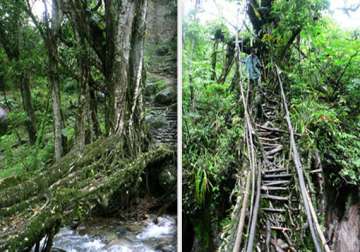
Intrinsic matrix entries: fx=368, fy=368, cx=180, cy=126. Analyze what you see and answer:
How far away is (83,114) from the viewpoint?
5.99ft

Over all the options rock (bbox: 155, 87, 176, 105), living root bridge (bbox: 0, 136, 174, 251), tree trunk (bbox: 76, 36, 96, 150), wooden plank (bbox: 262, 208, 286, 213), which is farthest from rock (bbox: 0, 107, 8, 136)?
wooden plank (bbox: 262, 208, 286, 213)

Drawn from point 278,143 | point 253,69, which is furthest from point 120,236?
point 253,69

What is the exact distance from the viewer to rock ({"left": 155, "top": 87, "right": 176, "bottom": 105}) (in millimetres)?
2041

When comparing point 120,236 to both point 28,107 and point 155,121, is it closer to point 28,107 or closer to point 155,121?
point 155,121

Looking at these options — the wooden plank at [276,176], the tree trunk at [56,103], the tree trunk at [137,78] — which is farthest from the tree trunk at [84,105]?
the wooden plank at [276,176]

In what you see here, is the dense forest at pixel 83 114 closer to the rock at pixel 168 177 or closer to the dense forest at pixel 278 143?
the rock at pixel 168 177

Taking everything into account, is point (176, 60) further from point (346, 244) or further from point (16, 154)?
point (346, 244)

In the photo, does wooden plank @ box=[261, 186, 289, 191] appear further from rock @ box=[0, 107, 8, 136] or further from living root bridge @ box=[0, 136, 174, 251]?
rock @ box=[0, 107, 8, 136]

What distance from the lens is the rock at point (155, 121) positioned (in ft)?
6.86

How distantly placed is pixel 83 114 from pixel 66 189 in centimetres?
43

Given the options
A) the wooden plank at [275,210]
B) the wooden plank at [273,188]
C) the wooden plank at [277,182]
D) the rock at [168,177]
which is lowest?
the wooden plank at [275,210]

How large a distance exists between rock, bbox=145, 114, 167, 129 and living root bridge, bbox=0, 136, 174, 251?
13 cm

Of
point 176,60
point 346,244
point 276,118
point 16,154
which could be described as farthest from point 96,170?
point 276,118

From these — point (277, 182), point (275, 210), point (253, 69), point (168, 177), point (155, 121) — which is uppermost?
point (253, 69)
